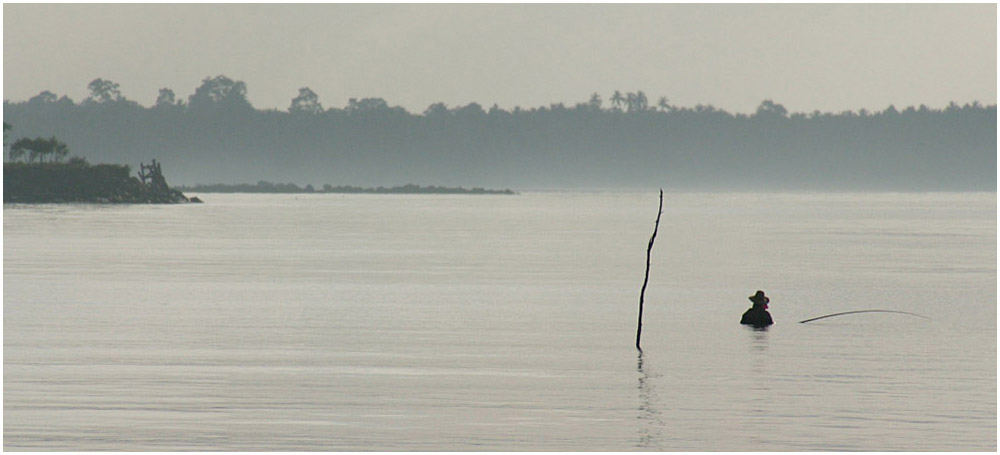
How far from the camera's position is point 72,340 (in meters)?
24.7

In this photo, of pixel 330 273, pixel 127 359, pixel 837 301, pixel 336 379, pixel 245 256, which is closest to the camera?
pixel 336 379

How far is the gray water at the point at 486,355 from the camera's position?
55.4 ft

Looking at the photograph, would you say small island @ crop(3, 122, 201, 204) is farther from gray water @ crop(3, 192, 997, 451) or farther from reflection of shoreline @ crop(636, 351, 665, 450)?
reflection of shoreline @ crop(636, 351, 665, 450)

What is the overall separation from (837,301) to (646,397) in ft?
54.1

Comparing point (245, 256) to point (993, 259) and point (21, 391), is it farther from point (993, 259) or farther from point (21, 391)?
point (21, 391)

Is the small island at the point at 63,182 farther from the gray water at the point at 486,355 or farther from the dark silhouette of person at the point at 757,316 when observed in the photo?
the dark silhouette of person at the point at 757,316

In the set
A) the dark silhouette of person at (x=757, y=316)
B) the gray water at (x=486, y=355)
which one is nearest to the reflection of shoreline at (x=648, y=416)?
the gray water at (x=486, y=355)

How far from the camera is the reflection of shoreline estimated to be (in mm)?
16391

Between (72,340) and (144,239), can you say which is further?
(144,239)

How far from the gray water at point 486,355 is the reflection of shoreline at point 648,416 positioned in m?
0.05

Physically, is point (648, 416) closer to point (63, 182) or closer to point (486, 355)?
point (486, 355)

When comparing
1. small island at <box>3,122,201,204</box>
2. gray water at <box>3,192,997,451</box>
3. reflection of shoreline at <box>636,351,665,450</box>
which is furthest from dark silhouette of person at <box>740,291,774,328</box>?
Result: small island at <box>3,122,201,204</box>

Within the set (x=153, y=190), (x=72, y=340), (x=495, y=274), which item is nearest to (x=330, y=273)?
(x=495, y=274)

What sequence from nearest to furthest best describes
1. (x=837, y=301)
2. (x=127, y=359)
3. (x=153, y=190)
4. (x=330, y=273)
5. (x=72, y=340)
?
(x=127, y=359) → (x=72, y=340) → (x=837, y=301) → (x=330, y=273) → (x=153, y=190)
